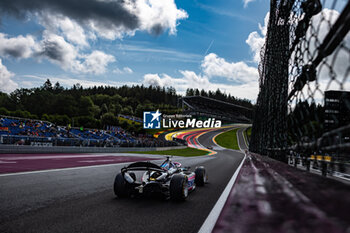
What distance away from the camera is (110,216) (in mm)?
3834

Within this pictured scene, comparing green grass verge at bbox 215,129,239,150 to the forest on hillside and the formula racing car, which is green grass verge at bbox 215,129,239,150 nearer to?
the forest on hillside

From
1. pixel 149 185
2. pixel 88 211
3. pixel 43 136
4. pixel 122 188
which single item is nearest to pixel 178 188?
pixel 149 185

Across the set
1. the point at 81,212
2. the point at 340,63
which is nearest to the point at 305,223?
the point at 340,63

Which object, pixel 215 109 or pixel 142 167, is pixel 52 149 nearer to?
pixel 142 167

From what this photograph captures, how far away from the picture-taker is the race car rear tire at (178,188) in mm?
5035

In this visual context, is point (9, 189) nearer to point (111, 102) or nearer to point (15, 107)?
point (15, 107)

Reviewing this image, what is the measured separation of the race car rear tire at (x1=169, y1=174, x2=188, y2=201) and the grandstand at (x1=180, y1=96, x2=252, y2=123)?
110 m

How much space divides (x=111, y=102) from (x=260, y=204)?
144 metres

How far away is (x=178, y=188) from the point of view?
5055 mm

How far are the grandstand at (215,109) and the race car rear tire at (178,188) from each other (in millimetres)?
109861

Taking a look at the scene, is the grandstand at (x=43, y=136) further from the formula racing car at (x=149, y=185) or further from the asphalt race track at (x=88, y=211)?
the formula racing car at (x=149, y=185)

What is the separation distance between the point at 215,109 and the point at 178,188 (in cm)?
12456

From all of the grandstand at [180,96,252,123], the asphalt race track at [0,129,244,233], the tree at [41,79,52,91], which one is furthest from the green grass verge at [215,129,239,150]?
the tree at [41,79,52,91]

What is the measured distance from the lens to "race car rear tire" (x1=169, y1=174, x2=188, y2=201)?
5.04 meters
